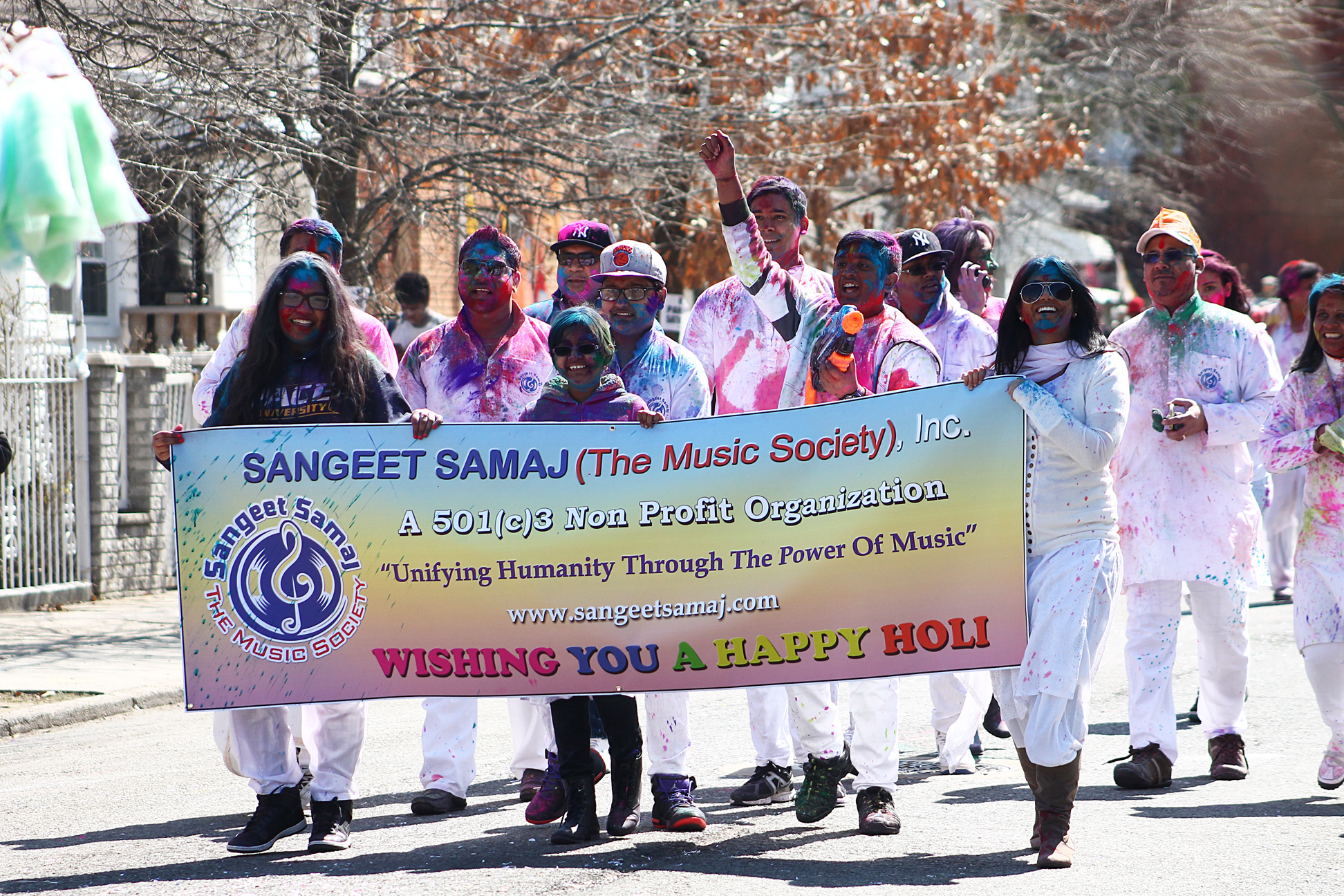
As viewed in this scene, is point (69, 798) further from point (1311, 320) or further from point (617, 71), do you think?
point (617, 71)

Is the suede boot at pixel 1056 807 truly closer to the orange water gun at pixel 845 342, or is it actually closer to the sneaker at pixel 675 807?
the sneaker at pixel 675 807

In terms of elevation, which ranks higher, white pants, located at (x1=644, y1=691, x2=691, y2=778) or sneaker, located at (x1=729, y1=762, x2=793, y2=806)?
white pants, located at (x1=644, y1=691, x2=691, y2=778)

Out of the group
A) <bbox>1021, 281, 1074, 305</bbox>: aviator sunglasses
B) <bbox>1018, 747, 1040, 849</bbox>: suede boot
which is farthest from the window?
<bbox>1018, 747, 1040, 849</bbox>: suede boot

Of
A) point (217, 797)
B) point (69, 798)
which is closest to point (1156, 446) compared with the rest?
point (217, 797)

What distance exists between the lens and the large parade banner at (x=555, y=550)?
5.87m

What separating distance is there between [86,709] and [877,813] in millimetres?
5257

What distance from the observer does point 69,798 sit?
23.4 feet

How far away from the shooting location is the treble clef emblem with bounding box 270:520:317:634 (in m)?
6.03

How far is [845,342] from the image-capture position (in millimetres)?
6293

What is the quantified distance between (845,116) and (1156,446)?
1109 centimetres

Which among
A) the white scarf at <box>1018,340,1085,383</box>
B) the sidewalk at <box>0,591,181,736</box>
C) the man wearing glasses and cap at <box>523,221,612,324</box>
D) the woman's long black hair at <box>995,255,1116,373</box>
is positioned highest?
the man wearing glasses and cap at <box>523,221,612,324</box>

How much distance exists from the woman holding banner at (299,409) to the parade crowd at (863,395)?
0.03 feet

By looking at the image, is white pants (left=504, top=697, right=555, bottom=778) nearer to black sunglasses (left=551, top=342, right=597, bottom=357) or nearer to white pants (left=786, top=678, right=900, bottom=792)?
white pants (left=786, top=678, right=900, bottom=792)

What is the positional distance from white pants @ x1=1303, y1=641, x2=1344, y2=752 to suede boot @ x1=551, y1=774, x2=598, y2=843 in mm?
3022
